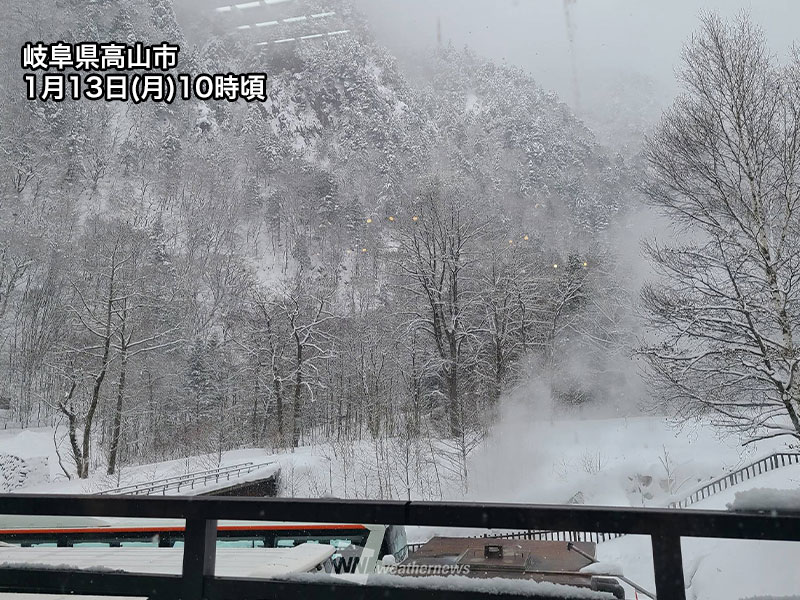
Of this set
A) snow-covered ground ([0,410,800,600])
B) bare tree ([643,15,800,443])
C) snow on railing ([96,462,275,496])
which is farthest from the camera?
snow on railing ([96,462,275,496])

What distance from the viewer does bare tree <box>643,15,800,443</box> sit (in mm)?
4090

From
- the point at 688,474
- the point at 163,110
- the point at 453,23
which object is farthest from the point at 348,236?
the point at 163,110

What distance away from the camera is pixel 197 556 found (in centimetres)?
61

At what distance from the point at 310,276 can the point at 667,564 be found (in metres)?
10.7

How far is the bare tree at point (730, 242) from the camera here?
4090mm

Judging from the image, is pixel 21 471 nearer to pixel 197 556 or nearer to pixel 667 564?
pixel 197 556

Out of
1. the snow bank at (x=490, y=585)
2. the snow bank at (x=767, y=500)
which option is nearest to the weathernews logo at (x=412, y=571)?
the snow bank at (x=490, y=585)

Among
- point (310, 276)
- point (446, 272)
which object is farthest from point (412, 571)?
point (310, 276)

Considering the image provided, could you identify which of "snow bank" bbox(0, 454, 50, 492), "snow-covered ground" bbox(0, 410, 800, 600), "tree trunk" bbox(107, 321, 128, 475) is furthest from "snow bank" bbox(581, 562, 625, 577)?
"snow bank" bbox(0, 454, 50, 492)

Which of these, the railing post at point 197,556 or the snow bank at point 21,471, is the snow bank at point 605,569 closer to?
the railing post at point 197,556

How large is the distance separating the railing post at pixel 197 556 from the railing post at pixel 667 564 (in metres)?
0.48

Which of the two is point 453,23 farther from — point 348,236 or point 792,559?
point 792,559

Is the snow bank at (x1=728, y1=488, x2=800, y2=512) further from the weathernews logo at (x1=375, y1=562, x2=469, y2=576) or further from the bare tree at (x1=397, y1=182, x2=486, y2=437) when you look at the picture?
the bare tree at (x1=397, y1=182, x2=486, y2=437)

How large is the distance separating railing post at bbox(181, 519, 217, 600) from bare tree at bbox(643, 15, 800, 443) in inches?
176
